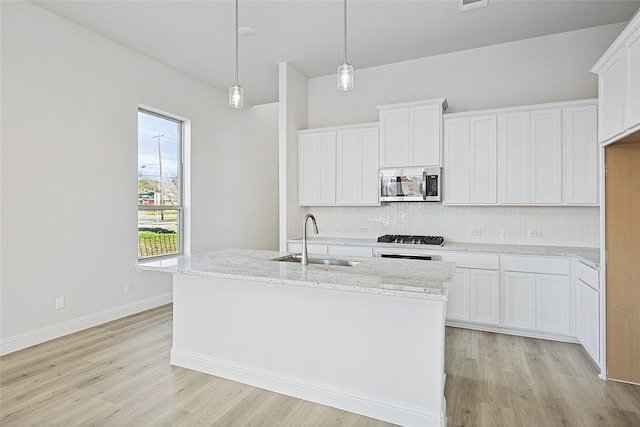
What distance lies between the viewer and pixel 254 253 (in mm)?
3055

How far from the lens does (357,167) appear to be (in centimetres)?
446

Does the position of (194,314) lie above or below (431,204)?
below

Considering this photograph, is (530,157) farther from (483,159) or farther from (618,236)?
(618,236)

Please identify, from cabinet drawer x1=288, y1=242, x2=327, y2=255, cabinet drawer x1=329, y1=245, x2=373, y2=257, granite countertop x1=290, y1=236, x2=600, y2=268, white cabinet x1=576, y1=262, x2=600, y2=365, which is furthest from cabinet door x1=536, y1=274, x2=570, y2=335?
cabinet drawer x1=288, y1=242, x2=327, y2=255

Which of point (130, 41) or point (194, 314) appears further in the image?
point (130, 41)

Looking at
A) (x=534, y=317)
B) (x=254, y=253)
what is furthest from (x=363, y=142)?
(x=534, y=317)

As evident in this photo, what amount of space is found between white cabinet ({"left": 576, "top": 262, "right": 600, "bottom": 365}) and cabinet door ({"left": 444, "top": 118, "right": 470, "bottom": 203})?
4.30 ft

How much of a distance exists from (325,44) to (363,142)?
1231mm

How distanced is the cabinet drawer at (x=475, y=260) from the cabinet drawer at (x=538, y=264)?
100 mm

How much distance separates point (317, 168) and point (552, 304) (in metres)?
3.03

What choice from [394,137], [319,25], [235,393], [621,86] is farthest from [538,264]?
[319,25]

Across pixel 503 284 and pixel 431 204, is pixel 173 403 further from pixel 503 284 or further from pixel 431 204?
pixel 431 204

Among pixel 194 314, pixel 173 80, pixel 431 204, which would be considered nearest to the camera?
pixel 194 314

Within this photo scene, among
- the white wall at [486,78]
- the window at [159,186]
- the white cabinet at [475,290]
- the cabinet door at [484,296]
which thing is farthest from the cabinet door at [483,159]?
the window at [159,186]
